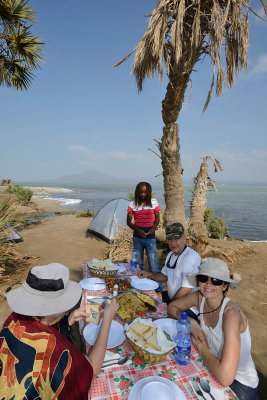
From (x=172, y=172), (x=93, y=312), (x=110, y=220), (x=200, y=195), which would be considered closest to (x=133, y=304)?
(x=93, y=312)

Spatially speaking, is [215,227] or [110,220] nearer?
[110,220]

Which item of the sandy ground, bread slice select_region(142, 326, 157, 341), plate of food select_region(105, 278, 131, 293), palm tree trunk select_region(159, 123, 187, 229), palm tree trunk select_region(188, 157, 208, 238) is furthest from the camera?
palm tree trunk select_region(188, 157, 208, 238)

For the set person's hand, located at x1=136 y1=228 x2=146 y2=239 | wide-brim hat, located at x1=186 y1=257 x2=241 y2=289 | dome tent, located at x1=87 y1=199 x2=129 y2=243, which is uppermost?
wide-brim hat, located at x1=186 y1=257 x2=241 y2=289

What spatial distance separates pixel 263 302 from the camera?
5082 millimetres

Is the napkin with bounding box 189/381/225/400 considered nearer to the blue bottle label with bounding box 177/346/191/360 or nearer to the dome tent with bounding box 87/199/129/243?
the blue bottle label with bounding box 177/346/191/360

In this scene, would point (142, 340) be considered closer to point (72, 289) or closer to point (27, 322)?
point (72, 289)

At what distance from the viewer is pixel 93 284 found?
2.95 metres

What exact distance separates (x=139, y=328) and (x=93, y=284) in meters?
1.23

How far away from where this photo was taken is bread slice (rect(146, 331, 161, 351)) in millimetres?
1633

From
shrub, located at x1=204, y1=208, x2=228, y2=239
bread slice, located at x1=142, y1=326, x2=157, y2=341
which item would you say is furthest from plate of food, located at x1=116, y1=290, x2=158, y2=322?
shrub, located at x1=204, y1=208, x2=228, y2=239

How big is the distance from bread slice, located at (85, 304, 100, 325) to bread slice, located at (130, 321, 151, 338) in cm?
40

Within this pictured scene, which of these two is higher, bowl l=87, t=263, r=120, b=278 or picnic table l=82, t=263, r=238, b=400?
bowl l=87, t=263, r=120, b=278

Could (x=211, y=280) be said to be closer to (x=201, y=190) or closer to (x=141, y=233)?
(x=141, y=233)

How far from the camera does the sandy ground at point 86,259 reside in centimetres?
417
